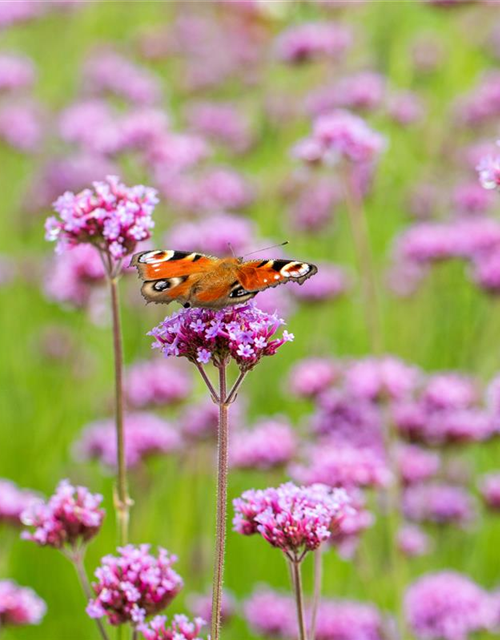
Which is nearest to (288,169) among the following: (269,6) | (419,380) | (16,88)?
(269,6)

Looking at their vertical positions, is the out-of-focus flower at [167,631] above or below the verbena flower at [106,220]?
below

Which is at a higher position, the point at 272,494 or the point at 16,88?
the point at 16,88

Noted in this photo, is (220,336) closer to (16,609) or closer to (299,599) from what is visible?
(299,599)

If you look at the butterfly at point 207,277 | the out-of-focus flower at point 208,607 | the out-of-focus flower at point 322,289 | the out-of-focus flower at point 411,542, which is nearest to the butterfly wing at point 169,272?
the butterfly at point 207,277

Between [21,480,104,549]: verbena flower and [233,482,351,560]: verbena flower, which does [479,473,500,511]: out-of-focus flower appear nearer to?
[233,482,351,560]: verbena flower

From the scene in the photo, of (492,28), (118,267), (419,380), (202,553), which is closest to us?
(118,267)

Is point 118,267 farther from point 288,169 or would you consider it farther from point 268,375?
point 288,169

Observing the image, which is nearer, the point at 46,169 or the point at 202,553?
the point at 202,553

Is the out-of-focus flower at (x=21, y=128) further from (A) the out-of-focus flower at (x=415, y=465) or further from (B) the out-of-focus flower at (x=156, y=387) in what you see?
(A) the out-of-focus flower at (x=415, y=465)
